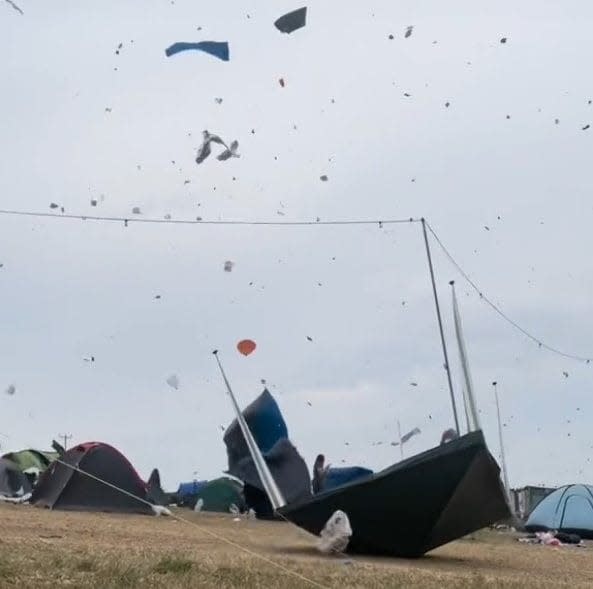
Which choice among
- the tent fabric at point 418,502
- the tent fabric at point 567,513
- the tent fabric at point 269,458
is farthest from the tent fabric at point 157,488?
the tent fabric at point 418,502

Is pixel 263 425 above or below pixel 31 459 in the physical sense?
above

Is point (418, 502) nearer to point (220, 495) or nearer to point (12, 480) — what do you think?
point (220, 495)

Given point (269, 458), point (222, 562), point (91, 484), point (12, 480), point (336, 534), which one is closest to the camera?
point (222, 562)

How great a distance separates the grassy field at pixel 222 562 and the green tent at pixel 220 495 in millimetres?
9759

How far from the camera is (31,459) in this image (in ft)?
86.3

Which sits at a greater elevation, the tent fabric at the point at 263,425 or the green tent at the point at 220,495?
the tent fabric at the point at 263,425

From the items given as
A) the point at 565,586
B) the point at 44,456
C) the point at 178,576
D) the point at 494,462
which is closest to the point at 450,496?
the point at 494,462

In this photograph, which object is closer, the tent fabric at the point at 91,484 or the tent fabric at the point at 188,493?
the tent fabric at the point at 91,484

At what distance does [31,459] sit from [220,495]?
4195 mm

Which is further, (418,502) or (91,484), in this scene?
(91,484)

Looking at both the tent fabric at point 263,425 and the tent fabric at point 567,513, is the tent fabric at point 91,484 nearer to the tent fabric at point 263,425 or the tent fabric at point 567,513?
the tent fabric at point 263,425

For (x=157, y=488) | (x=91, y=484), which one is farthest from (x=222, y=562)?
(x=157, y=488)

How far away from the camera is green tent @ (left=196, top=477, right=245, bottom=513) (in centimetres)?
2495

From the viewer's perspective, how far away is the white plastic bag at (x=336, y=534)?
11266 millimetres
